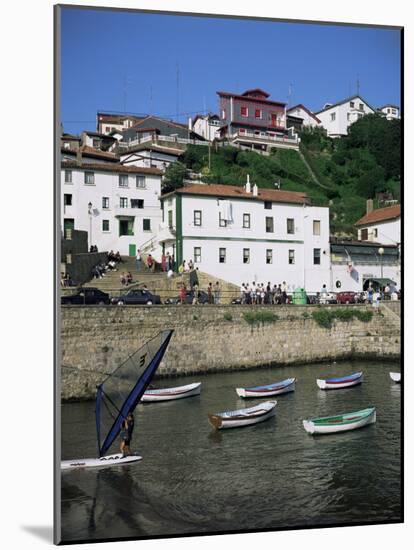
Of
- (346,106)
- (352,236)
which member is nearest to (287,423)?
(352,236)

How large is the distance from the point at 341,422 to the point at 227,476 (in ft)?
13.1

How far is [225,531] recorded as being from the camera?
39.5 ft

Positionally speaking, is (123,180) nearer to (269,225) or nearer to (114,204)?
(114,204)

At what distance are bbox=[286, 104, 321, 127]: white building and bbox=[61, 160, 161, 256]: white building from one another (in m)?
2.94

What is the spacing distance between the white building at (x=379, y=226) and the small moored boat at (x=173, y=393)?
555 centimetres

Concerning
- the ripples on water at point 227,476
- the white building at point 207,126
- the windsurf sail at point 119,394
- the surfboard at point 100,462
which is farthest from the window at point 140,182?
the surfboard at point 100,462

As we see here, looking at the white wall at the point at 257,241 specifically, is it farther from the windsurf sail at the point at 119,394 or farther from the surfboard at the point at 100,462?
the surfboard at the point at 100,462

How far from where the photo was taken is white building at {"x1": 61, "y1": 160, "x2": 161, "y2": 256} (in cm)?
1355

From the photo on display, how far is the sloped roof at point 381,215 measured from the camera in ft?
47.0

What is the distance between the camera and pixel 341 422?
55.3 ft

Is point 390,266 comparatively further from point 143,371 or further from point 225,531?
point 225,531

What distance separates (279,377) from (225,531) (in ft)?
30.5

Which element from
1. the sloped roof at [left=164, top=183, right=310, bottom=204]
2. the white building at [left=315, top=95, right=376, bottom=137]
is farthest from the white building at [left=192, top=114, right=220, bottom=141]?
the white building at [left=315, top=95, right=376, bottom=137]

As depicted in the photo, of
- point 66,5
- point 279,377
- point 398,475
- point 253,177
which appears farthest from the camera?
point 279,377
